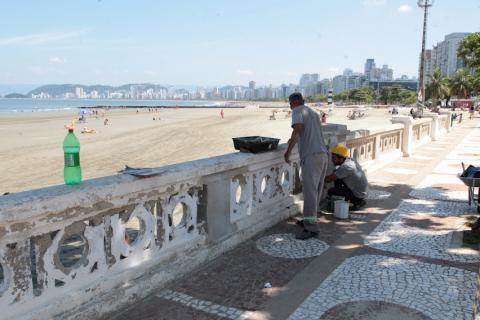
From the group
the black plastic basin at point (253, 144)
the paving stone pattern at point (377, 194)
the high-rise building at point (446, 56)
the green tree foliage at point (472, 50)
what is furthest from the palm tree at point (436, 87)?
the black plastic basin at point (253, 144)

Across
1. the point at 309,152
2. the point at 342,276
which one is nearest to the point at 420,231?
the point at 309,152

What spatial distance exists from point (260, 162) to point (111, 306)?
267cm

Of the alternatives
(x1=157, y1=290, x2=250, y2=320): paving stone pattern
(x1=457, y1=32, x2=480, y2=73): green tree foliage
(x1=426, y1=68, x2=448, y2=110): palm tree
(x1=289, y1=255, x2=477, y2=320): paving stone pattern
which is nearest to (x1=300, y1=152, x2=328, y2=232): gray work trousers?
(x1=289, y1=255, x2=477, y2=320): paving stone pattern

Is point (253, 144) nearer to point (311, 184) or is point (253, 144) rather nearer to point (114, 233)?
point (311, 184)

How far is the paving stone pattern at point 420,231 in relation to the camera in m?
5.02

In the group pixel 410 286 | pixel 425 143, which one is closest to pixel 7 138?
pixel 425 143

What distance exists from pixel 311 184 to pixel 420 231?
1702 mm

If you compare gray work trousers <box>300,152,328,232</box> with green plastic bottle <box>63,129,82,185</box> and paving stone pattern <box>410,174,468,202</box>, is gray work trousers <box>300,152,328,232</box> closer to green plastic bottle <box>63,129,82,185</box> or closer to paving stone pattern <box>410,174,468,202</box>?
green plastic bottle <box>63,129,82,185</box>

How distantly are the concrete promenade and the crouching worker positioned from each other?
30cm

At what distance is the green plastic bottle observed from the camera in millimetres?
3230

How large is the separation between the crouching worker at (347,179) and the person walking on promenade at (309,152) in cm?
126

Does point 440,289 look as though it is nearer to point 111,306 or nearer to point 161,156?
point 111,306

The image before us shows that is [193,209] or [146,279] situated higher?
[193,209]

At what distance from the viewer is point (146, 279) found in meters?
3.86
